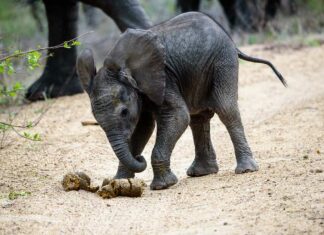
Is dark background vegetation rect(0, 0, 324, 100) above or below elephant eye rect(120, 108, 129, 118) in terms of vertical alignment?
below

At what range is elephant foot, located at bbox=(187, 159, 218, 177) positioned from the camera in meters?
8.26

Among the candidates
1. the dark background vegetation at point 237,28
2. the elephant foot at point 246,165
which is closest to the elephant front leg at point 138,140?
the elephant foot at point 246,165

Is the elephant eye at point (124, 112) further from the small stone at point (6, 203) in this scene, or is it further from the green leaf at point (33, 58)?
the small stone at point (6, 203)

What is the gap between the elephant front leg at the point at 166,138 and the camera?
752 centimetres

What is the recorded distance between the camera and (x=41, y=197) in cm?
710

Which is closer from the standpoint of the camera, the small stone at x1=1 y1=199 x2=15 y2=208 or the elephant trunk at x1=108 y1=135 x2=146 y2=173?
the small stone at x1=1 y1=199 x2=15 y2=208

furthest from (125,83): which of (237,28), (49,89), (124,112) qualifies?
(237,28)

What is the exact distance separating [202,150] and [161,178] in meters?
0.90

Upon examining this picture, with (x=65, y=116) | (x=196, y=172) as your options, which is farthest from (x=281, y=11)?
(x=196, y=172)

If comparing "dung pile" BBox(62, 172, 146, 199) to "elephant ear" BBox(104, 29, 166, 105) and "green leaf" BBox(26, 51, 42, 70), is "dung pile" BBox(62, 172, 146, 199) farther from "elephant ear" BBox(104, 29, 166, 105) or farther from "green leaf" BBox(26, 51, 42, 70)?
"green leaf" BBox(26, 51, 42, 70)

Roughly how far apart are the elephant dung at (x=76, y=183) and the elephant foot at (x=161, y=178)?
1.89 ft

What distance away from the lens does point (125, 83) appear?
23.9 feet

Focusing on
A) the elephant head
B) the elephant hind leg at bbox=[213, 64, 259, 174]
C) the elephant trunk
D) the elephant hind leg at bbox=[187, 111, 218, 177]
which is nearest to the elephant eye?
the elephant head

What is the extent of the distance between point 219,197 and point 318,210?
3.65 ft
